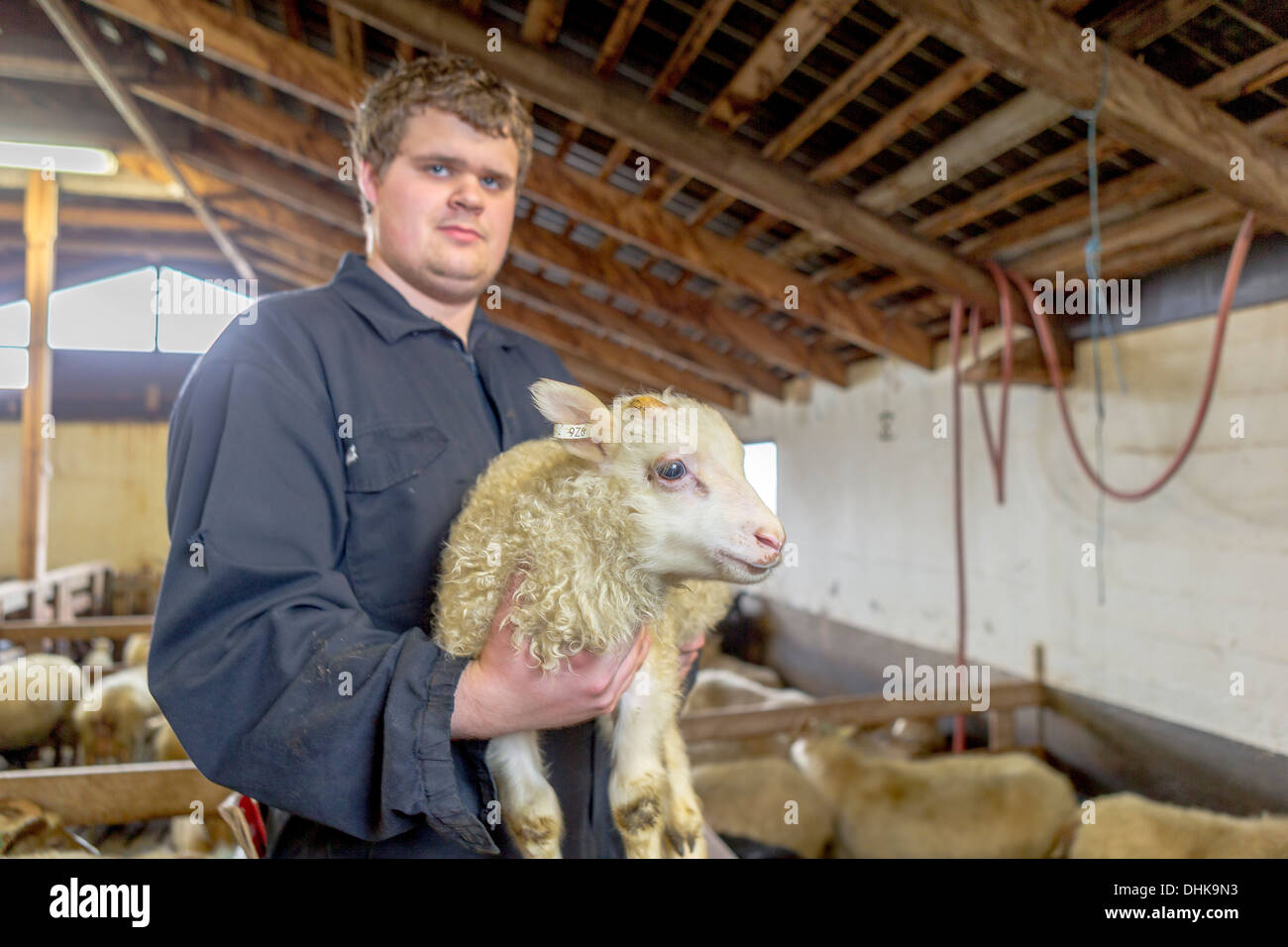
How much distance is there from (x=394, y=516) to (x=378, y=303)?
0.33 metres

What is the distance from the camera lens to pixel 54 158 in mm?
1817

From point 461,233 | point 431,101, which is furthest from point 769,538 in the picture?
point 431,101

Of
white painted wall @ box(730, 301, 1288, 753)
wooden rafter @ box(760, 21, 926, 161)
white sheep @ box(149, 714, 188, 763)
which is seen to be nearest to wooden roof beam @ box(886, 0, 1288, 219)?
wooden rafter @ box(760, 21, 926, 161)

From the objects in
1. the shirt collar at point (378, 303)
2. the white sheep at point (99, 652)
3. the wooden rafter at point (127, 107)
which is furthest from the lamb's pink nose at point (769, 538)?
the white sheep at point (99, 652)

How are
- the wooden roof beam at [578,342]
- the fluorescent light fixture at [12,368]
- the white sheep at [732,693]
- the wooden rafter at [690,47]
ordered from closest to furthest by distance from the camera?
the fluorescent light fixture at [12,368], the wooden rafter at [690,47], the white sheep at [732,693], the wooden roof beam at [578,342]

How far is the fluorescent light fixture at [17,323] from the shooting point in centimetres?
161

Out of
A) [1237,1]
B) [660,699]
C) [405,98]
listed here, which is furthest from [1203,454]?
[405,98]

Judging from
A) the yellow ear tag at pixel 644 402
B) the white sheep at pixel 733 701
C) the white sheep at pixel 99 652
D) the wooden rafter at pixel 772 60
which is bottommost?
the white sheep at pixel 733 701

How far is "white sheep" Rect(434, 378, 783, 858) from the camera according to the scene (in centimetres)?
83

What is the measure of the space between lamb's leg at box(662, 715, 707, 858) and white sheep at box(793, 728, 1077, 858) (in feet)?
6.80

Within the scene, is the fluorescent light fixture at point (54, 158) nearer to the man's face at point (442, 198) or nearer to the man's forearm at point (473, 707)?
the man's face at point (442, 198)

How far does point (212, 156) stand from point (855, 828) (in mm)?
5261

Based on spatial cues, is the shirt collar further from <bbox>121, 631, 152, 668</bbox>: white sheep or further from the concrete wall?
<bbox>121, 631, 152, 668</bbox>: white sheep

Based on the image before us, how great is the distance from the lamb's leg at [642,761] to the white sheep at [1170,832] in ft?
3.02
